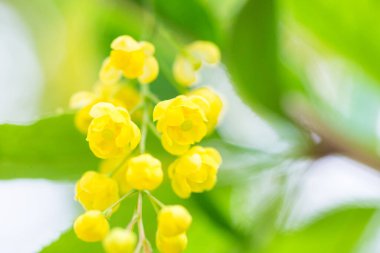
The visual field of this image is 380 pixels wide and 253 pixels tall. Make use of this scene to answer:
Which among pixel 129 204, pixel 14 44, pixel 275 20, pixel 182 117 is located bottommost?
pixel 14 44

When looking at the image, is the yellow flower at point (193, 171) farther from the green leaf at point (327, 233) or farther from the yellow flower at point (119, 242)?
the green leaf at point (327, 233)

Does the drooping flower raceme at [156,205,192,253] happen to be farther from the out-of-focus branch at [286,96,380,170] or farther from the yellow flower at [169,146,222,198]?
the out-of-focus branch at [286,96,380,170]

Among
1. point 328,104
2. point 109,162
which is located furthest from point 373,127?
point 109,162

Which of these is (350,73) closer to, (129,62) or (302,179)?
(302,179)

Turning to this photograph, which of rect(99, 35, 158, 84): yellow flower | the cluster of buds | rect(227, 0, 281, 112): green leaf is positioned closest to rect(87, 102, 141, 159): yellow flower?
the cluster of buds

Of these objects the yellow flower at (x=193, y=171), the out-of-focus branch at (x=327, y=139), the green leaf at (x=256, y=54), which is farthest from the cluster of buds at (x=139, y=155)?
the out-of-focus branch at (x=327, y=139)

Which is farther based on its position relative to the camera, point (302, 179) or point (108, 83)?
point (302, 179)
